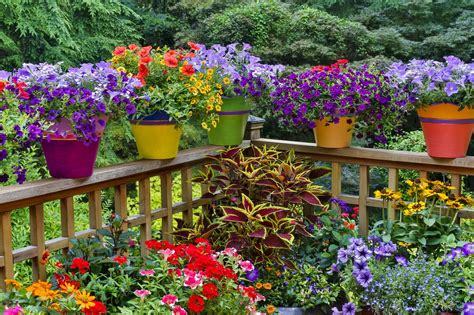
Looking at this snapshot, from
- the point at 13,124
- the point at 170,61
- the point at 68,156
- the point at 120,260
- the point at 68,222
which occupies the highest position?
the point at 170,61

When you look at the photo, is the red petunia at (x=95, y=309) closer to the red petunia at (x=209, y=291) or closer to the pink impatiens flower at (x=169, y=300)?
the pink impatiens flower at (x=169, y=300)

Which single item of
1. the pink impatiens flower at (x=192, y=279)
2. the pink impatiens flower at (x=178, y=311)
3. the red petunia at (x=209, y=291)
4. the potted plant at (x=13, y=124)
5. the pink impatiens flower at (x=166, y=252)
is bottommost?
the pink impatiens flower at (x=178, y=311)

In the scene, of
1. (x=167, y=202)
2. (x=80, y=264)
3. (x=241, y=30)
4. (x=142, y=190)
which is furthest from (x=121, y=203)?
(x=241, y=30)

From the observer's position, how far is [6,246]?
205 cm

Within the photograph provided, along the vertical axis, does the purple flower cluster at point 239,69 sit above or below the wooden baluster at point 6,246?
above

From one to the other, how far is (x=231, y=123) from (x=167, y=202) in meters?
0.47

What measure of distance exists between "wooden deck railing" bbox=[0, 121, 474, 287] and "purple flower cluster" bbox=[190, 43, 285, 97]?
1.10 ft

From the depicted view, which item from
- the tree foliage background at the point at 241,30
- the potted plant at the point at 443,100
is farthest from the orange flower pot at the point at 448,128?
the tree foliage background at the point at 241,30

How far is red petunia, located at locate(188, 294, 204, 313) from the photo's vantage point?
6.52 ft

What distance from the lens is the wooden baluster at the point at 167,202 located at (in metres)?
2.70

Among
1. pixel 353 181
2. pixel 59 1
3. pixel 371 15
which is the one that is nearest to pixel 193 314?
pixel 353 181

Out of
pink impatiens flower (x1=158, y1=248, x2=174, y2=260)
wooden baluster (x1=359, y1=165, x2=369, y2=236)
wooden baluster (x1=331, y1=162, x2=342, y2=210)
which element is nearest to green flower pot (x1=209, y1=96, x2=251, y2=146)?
wooden baluster (x1=331, y1=162, x2=342, y2=210)

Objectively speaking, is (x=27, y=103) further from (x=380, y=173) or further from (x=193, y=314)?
(x=380, y=173)

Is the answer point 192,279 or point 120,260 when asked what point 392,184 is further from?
point 120,260
